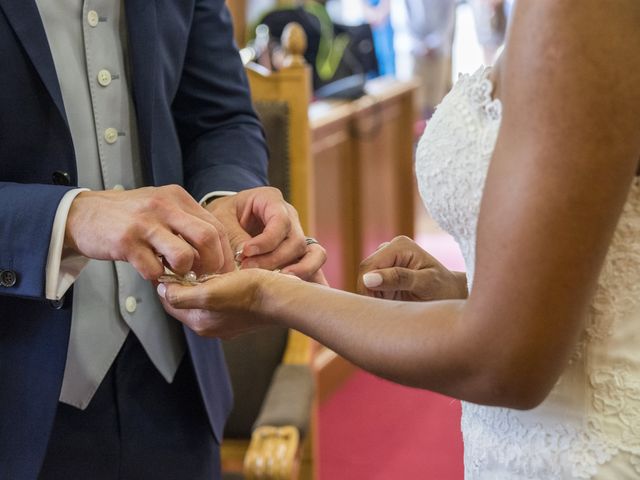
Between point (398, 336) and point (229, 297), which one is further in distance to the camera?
point (229, 297)

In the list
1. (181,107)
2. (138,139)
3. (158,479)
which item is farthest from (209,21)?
(158,479)

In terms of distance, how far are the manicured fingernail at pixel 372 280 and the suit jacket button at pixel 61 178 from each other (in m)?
0.45

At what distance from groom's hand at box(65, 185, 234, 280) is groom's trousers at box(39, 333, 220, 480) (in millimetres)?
280

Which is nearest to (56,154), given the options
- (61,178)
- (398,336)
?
(61,178)

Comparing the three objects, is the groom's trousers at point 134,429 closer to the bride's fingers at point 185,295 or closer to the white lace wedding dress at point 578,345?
the bride's fingers at point 185,295

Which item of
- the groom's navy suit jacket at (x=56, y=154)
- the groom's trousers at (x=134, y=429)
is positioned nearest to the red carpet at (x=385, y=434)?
the groom's trousers at (x=134, y=429)

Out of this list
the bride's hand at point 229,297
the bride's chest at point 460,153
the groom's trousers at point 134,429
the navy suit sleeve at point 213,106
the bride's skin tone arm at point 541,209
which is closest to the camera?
the bride's skin tone arm at point 541,209

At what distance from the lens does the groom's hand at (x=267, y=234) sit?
1422 mm

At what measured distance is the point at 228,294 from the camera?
120 cm

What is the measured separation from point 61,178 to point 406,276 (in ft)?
1.71

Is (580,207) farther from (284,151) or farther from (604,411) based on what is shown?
(284,151)

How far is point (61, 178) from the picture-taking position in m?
1.38

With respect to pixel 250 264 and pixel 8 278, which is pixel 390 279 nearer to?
pixel 250 264

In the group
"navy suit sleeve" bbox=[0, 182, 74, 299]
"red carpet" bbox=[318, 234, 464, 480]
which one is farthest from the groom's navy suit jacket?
"red carpet" bbox=[318, 234, 464, 480]
